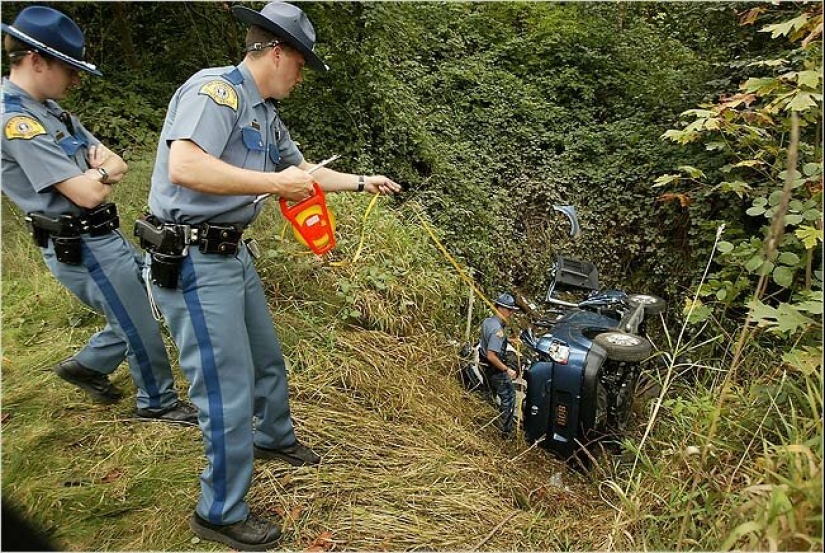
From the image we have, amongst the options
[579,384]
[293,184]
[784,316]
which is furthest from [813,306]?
[293,184]

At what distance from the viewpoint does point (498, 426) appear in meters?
4.50

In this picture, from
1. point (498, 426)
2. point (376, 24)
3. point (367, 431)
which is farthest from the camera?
point (376, 24)

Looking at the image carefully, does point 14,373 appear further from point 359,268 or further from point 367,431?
point 359,268

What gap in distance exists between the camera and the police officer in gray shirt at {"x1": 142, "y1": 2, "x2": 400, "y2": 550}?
2.18m

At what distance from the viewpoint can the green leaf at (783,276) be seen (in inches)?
95.8

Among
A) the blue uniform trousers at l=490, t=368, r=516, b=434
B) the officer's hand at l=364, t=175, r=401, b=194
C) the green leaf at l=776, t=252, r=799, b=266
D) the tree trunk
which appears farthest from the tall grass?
the tree trunk

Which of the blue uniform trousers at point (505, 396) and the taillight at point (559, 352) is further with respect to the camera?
the blue uniform trousers at point (505, 396)

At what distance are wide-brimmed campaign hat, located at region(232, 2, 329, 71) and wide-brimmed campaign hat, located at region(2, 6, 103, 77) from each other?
0.92m

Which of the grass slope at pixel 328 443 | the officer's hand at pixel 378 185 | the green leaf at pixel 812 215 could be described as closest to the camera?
the green leaf at pixel 812 215

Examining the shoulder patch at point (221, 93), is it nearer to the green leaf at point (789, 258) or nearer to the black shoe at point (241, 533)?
the black shoe at point (241, 533)

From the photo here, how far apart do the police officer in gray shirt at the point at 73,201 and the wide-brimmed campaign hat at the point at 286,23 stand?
999mm

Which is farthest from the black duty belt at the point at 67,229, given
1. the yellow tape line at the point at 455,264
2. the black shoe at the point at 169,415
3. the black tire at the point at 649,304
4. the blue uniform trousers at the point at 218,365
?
the black tire at the point at 649,304

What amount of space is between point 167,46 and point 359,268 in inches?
202

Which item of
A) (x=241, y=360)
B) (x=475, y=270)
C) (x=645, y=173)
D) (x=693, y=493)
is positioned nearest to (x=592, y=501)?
(x=693, y=493)
